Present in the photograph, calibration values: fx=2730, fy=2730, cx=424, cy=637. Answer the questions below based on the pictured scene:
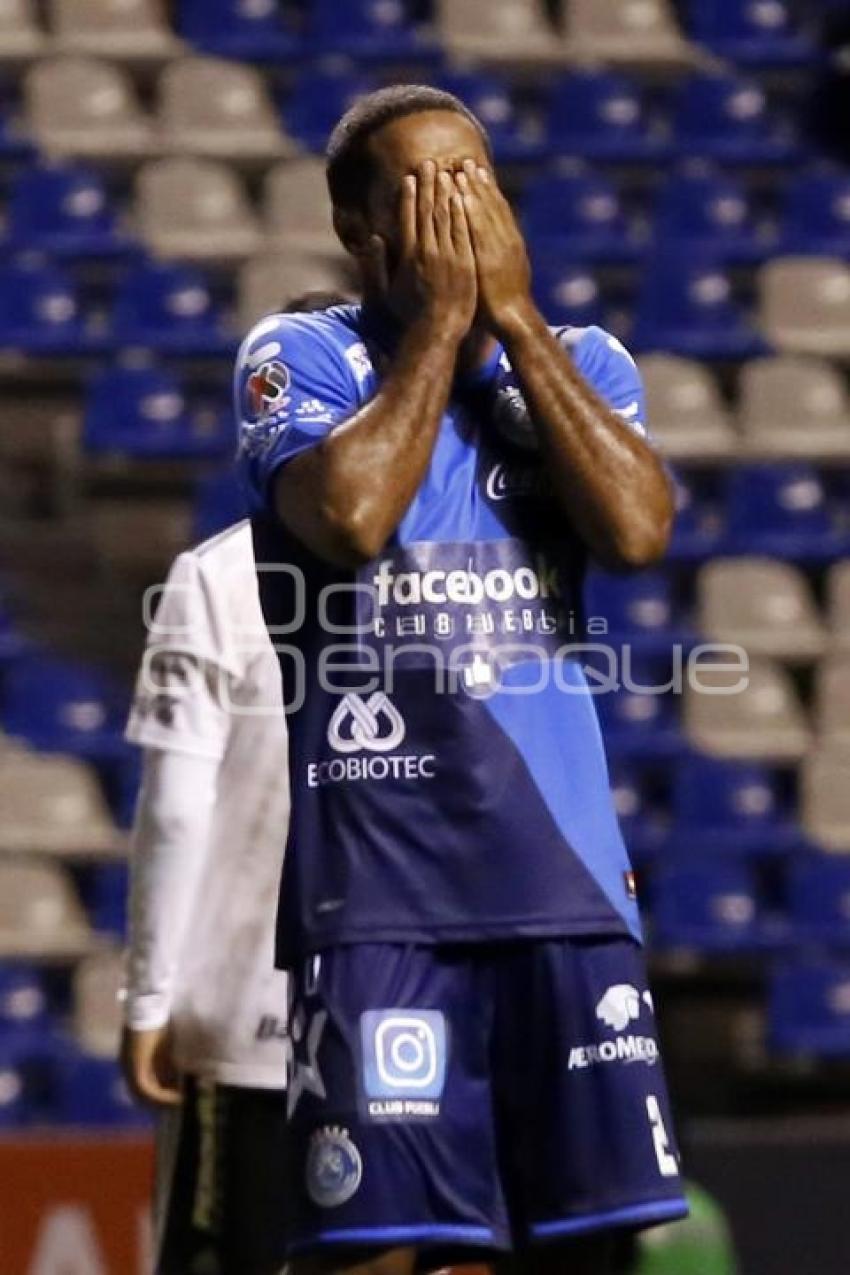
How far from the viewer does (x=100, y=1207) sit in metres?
5.31

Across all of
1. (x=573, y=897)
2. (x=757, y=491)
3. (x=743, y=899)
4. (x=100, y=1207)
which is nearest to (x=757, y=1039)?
(x=743, y=899)

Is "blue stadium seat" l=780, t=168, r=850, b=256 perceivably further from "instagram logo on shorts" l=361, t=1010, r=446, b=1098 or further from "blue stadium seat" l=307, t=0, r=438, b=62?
"instagram logo on shorts" l=361, t=1010, r=446, b=1098

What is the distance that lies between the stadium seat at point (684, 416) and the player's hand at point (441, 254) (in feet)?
18.8

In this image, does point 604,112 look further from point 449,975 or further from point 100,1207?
point 449,975

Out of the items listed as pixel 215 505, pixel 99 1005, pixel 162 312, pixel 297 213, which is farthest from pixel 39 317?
pixel 99 1005

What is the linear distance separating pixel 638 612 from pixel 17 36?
319 cm

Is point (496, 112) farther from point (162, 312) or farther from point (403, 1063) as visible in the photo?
point (403, 1063)

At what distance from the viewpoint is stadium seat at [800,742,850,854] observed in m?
7.57

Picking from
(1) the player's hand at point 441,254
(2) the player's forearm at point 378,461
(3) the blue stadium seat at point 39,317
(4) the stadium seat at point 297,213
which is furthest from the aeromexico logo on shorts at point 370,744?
(4) the stadium seat at point 297,213

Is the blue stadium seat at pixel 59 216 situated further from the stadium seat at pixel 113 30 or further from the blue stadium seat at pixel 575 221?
the blue stadium seat at pixel 575 221

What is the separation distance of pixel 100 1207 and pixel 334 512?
307 centimetres

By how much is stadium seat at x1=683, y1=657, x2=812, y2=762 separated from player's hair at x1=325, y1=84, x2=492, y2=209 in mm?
5061

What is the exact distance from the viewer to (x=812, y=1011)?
705cm

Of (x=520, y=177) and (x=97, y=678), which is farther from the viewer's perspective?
(x=520, y=177)
